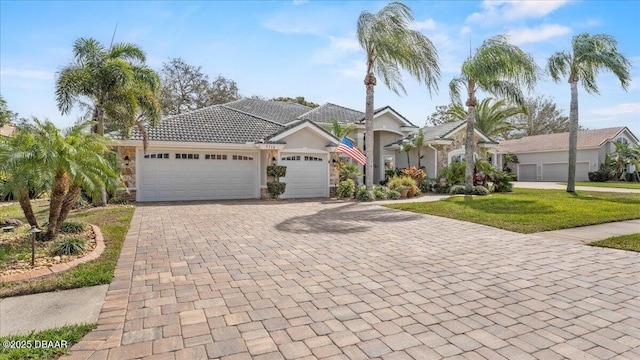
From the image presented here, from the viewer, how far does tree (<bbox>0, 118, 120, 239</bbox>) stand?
650cm

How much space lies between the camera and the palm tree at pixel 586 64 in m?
18.2

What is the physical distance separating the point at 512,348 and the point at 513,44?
58.7ft

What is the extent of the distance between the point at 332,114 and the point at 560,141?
968 inches

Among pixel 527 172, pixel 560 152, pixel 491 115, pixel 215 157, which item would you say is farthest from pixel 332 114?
pixel 527 172

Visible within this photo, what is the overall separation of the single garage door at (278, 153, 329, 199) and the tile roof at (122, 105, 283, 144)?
6.19 feet

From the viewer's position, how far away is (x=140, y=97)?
1400 centimetres

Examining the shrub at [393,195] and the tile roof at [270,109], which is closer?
the shrub at [393,195]

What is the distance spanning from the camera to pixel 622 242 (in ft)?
24.0

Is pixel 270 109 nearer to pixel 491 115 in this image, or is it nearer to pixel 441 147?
pixel 441 147

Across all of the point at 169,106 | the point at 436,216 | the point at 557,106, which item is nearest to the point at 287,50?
the point at 436,216

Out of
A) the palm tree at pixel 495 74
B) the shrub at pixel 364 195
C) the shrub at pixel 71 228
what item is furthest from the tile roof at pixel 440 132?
the shrub at pixel 71 228

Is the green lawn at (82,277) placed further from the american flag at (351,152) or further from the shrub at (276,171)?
the american flag at (351,152)

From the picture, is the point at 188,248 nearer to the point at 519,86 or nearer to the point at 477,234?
the point at 477,234

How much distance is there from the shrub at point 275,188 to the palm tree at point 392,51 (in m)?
4.09
